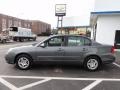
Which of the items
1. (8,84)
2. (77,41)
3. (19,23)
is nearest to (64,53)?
(77,41)

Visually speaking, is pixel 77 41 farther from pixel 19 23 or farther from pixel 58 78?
pixel 19 23

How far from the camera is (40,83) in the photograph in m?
7.01

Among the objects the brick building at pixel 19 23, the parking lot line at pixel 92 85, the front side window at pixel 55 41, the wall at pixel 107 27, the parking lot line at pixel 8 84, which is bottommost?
the parking lot line at pixel 92 85

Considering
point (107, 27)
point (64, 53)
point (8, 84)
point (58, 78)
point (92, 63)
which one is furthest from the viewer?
point (107, 27)

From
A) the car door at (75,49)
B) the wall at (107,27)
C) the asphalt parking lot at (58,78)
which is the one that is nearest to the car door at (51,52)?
the car door at (75,49)

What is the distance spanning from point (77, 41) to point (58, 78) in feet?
7.47

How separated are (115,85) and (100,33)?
36.1ft

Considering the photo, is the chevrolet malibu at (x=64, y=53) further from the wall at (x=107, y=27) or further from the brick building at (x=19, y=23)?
the brick building at (x=19, y=23)

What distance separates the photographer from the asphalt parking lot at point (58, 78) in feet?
21.8

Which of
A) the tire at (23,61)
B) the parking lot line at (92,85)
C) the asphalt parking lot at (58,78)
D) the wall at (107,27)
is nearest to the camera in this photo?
the parking lot line at (92,85)

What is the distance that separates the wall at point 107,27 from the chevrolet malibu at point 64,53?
819cm

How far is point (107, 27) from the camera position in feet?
56.8

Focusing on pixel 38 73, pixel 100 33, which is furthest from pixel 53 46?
pixel 100 33

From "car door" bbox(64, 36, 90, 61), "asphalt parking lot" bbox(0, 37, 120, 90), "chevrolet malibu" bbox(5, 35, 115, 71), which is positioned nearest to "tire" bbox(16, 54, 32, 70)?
"chevrolet malibu" bbox(5, 35, 115, 71)
